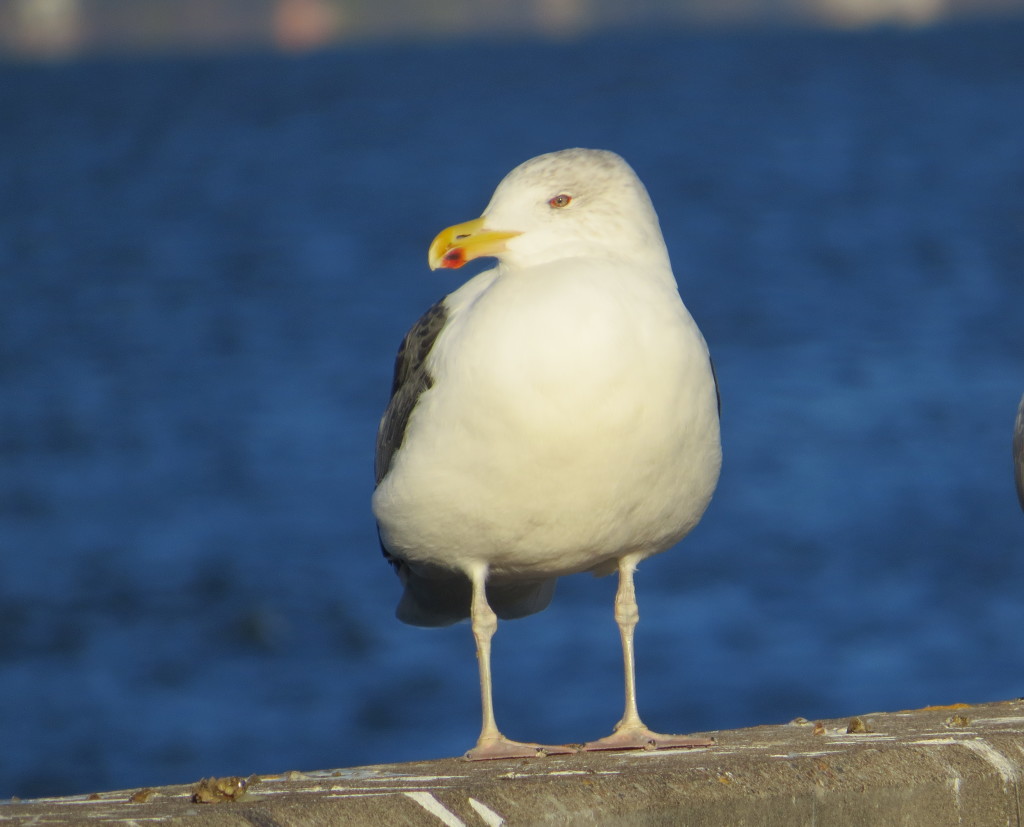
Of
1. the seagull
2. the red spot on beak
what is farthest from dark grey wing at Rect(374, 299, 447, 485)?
the red spot on beak

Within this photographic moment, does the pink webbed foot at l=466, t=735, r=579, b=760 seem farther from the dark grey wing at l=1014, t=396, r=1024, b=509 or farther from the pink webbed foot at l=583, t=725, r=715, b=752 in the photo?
the dark grey wing at l=1014, t=396, r=1024, b=509

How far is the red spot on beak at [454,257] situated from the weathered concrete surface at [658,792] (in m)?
1.45

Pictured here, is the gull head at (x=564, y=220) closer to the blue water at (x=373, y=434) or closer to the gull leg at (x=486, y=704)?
the gull leg at (x=486, y=704)

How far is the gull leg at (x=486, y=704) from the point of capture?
5078 millimetres

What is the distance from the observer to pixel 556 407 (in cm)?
490

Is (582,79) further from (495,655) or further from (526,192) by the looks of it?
(526,192)

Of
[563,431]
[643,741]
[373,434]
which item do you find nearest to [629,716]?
[643,741]

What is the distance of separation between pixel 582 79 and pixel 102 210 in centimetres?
3713

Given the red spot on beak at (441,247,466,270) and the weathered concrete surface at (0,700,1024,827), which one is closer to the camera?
the weathered concrete surface at (0,700,1024,827)

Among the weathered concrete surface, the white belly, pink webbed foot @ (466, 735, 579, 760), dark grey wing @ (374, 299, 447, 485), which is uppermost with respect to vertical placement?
dark grey wing @ (374, 299, 447, 485)

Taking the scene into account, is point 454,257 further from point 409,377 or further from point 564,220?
point 409,377

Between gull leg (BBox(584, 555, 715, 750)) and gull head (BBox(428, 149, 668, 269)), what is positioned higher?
gull head (BBox(428, 149, 668, 269))

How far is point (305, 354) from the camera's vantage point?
111ft

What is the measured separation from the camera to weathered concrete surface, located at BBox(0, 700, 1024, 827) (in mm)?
3988
